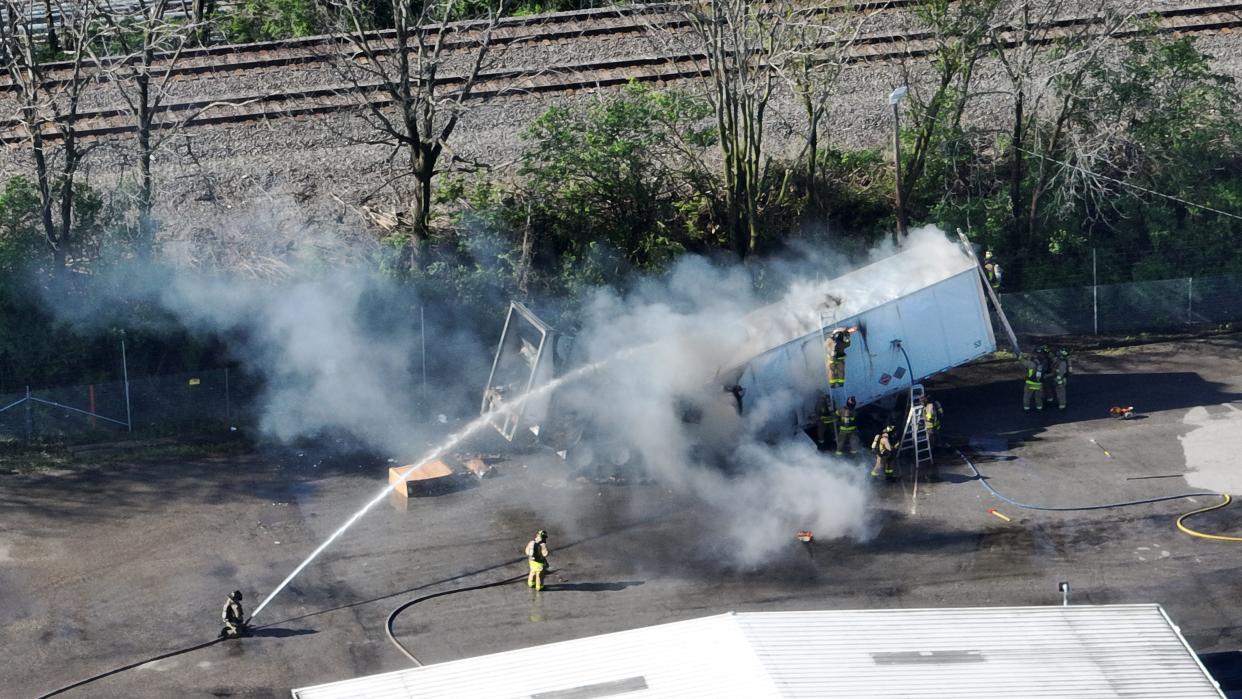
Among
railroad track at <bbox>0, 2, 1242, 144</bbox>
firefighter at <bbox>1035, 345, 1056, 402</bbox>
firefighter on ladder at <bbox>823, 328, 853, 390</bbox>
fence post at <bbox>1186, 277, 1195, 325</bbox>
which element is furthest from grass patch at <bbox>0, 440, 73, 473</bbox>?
fence post at <bbox>1186, 277, 1195, 325</bbox>

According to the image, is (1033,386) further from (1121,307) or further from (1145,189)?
(1145,189)

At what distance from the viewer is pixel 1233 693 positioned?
15.3 meters

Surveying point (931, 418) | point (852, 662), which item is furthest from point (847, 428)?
point (852, 662)

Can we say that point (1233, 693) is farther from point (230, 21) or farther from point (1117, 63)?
point (230, 21)

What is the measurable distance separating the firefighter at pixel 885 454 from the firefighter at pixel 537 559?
5.93 metres

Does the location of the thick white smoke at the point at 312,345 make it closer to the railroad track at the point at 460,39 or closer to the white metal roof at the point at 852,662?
the railroad track at the point at 460,39

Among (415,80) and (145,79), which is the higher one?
(415,80)

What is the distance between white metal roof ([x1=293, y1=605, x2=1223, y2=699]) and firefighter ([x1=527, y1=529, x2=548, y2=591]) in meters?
3.72

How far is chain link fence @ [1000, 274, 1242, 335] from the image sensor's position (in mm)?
28109

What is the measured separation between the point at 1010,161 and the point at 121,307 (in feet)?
58.2

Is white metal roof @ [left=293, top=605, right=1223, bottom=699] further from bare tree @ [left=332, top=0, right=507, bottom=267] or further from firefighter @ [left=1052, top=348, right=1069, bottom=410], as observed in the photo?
bare tree @ [left=332, top=0, right=507, bottom=267]

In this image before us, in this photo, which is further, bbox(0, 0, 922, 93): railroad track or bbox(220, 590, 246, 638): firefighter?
→ bbox(0, 0, 922, 93): railroad track

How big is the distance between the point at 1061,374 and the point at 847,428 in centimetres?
439

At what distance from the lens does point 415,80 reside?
29797 millimetres
